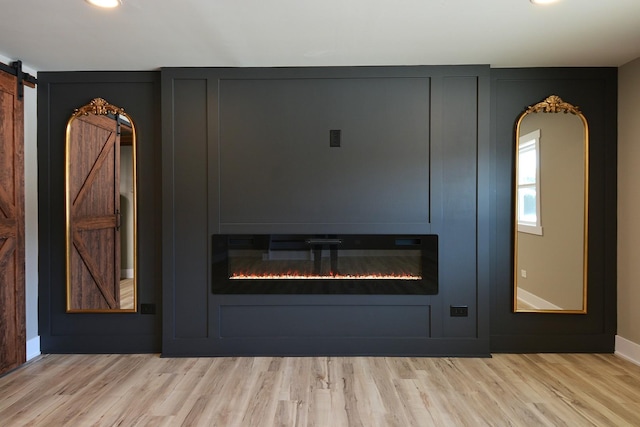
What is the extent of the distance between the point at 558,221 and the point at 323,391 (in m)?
2.37

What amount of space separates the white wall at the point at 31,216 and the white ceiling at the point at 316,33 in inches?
14.7

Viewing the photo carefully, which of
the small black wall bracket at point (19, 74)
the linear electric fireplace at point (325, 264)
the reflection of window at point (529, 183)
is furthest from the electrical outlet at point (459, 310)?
the small black wall bracket at point (19, 74)

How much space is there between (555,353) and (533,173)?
154 cm

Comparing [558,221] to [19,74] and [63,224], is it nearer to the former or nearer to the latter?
[63,224]

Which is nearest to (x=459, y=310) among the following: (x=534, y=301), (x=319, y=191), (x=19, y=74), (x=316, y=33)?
(x=534, y=301)

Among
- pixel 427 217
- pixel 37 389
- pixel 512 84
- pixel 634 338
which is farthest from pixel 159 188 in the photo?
pixel 634 338

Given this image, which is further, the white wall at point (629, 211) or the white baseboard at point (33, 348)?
the white baseboard at point (33, 348)

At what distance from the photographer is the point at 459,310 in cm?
314

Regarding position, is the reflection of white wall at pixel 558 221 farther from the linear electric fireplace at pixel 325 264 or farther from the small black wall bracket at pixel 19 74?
the small black wall bracket at pixel 19 74

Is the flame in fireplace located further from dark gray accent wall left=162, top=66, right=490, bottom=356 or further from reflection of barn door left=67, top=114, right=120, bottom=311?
reflection of barn door left=67, top=114, right=120, bottom=311

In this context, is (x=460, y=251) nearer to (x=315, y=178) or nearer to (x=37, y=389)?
(x=315, y=178)

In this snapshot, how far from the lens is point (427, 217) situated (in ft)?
10.3

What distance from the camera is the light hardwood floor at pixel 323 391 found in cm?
227

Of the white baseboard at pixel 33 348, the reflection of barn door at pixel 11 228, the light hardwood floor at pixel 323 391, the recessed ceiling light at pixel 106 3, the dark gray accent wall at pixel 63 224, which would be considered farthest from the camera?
the dark gray accent wall at pixel 63 224
